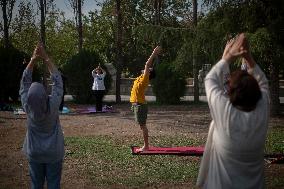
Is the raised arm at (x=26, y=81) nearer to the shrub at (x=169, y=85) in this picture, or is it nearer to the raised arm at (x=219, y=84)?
the raised arm at (x=219, y=84)

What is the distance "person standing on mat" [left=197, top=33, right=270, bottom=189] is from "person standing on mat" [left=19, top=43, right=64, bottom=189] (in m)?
1.65

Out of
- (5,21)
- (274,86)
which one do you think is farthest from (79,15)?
(274,86)

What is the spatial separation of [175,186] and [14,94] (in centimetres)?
1782

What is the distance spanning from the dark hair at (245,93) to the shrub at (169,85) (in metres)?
20.0

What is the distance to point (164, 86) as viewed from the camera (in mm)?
23391

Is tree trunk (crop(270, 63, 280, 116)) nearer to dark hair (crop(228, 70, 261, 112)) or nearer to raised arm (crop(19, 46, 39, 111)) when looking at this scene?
raised arm (crop(19, 46, 39, 111))

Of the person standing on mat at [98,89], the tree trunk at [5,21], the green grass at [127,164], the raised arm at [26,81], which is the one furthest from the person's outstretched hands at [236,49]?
the tree trunk at [5,21]

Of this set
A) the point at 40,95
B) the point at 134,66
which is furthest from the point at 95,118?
the point at 134,66

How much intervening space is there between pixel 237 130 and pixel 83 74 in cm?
2043

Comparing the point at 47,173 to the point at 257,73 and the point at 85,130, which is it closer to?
the point at 257,73

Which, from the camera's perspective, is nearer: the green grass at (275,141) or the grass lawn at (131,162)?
the grass lawn at (131,162)

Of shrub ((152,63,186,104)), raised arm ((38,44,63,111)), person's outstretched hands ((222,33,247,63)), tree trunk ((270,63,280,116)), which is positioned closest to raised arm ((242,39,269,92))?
person's outstretched hands ((222,33,247,63))

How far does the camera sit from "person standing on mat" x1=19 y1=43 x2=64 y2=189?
4.29m

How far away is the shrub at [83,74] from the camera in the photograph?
2334 cm
